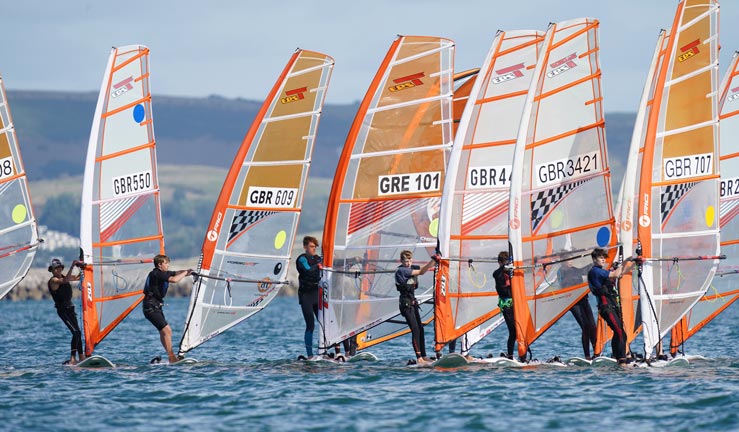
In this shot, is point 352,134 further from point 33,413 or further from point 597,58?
point 33,413

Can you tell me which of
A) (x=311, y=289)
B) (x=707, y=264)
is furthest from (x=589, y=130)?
(x=311, y=289)

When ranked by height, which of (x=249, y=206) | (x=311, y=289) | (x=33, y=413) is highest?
(x=249, y=206)

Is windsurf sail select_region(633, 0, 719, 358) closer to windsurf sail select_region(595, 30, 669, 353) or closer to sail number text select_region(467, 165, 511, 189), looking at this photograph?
windsurf sail select_region(595, 30, 669, 353)

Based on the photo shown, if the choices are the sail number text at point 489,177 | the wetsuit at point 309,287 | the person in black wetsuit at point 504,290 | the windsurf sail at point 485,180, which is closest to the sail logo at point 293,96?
the wetsuit at point 309,287

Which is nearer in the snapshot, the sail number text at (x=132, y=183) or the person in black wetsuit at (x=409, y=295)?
the person in black wetsuit at (x=409, y=295)

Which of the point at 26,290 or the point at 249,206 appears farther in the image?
the point at 26,290

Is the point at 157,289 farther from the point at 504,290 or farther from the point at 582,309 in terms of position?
the point at 582,309

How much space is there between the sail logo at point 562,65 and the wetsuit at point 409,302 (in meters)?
3.35

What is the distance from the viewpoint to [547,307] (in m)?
17.4

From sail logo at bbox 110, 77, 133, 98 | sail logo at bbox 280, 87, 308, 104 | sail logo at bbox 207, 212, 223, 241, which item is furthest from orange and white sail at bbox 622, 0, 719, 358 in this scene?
sail logo at bbox 110, 77, 133, 98

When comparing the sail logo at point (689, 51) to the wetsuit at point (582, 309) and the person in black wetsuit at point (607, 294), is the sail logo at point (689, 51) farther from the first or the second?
the wetsuit at point (582, 309)

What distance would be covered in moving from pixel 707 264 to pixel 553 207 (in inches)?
88.1

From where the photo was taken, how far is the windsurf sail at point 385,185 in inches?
743

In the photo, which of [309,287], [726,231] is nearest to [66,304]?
[309,287]
